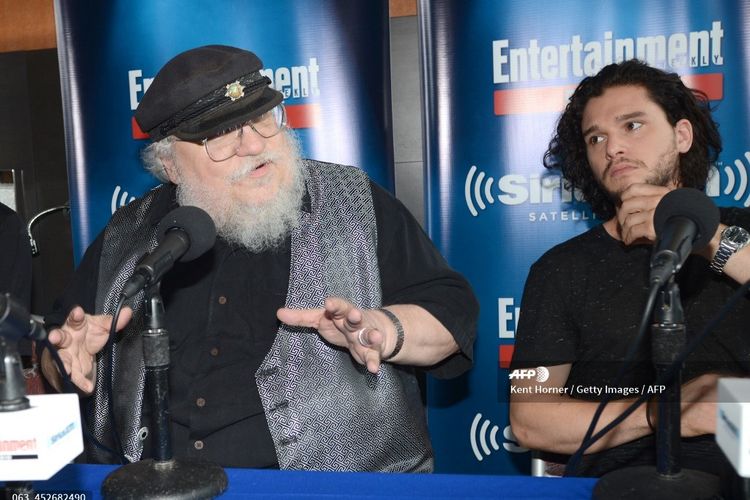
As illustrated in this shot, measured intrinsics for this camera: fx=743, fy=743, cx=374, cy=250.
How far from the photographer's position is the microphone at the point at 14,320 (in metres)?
0.99

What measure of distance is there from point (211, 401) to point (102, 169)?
1.58 meters

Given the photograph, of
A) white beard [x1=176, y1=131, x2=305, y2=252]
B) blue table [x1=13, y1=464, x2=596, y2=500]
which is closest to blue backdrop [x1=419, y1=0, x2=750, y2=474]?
Result: white beard [x1=176, y1=131, x2=305, y2=252]

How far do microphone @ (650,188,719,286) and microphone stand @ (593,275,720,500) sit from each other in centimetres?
3

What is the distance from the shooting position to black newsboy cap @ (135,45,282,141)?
221cm

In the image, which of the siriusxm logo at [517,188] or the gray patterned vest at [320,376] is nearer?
the gray patterned vest at [320,376]

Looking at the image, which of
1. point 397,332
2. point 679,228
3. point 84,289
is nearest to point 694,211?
point 679,228

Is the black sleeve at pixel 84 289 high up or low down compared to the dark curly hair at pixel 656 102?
down

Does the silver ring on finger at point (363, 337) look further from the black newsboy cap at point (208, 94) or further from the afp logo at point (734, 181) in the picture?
the afp logo at point (734, 181)

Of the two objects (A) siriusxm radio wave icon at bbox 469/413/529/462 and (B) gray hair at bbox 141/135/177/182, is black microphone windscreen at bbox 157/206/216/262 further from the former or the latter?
(A) siriusxm radio wave icon at bbox 469/413/529/462

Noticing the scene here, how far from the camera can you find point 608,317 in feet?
7.60

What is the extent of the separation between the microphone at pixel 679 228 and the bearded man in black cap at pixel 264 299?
89 centimetres

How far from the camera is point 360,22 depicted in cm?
300

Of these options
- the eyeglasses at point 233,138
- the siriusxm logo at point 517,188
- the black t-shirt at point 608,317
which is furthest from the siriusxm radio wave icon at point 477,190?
the eyeglasses at point 233,138

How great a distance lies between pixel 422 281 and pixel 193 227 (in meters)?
1.01
